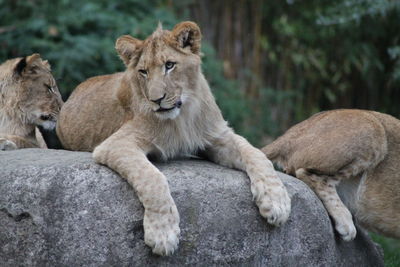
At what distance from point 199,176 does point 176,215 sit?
46 cm

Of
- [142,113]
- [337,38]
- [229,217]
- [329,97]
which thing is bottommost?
[329,97]

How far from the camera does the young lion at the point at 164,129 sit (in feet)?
14.1

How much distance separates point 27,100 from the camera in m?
6.00

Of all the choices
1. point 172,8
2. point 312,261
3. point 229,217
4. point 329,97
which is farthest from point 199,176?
point 329,97

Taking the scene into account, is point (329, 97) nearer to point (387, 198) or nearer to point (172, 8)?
point (172, 8)

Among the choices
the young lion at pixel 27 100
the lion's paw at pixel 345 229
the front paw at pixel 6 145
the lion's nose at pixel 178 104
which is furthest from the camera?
the young lion at pixel 27 100

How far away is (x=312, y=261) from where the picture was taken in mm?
4789

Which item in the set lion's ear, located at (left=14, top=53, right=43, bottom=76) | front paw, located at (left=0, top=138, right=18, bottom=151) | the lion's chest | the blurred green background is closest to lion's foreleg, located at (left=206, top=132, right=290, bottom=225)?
the lion's chest

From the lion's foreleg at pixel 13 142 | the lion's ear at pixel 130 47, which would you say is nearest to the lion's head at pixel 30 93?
the lion's foreleg at pixel 13 142

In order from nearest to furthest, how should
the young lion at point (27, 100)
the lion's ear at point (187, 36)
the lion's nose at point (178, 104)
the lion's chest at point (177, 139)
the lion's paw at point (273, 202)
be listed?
the lion's paw at point (273, 202), the lion's nose at point (178, 104), the lion's ear at point (187, 36), the lion's chest at point (177, 139), the young lion at point (27, 100)

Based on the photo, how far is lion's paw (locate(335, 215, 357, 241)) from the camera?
506 centimetres

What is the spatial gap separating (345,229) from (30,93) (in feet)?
9.04

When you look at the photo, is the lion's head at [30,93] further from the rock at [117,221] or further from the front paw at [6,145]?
the rock at [117,221]

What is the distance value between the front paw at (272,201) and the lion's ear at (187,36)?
1.01 metres
